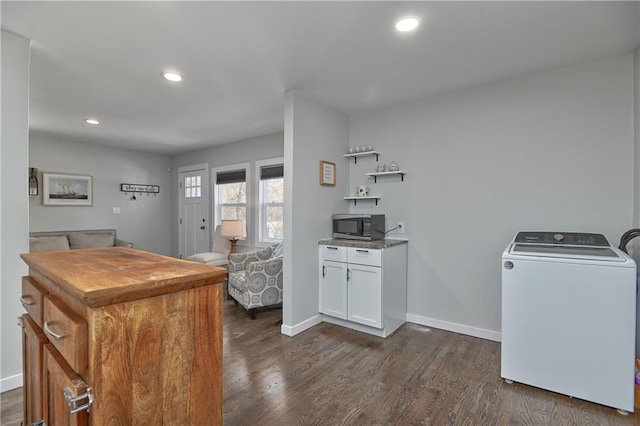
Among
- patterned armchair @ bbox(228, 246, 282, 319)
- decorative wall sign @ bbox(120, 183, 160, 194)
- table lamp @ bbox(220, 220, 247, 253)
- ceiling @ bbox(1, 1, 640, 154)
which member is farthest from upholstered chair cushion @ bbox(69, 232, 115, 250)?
patterned armchair @ bbox(228, 246, 282, 319)

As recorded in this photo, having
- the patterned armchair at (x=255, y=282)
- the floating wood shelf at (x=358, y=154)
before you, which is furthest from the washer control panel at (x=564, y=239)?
the patterned armchair at (x=255, y=282)

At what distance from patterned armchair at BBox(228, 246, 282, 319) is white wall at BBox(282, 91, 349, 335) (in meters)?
0.43

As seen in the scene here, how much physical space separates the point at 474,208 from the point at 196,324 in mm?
2858

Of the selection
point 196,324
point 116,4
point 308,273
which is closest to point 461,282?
point 308,273

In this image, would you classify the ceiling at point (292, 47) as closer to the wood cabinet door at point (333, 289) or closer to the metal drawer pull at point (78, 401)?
the wood cabinet door at point (333, 289)

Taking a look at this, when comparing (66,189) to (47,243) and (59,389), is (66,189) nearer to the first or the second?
(47,243)

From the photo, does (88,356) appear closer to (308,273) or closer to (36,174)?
(308,273)

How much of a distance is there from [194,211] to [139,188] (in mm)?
1177

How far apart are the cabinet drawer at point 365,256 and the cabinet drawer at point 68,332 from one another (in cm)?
244

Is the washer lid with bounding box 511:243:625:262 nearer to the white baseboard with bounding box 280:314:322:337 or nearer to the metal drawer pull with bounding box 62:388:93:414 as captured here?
the white baseboard with bounding box 280:314:322:337

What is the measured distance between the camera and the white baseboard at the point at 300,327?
3.04m

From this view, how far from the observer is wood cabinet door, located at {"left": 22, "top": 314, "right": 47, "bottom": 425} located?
1009 millimetres

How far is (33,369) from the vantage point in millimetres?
1108

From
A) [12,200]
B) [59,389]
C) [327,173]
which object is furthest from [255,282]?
[59,389]
